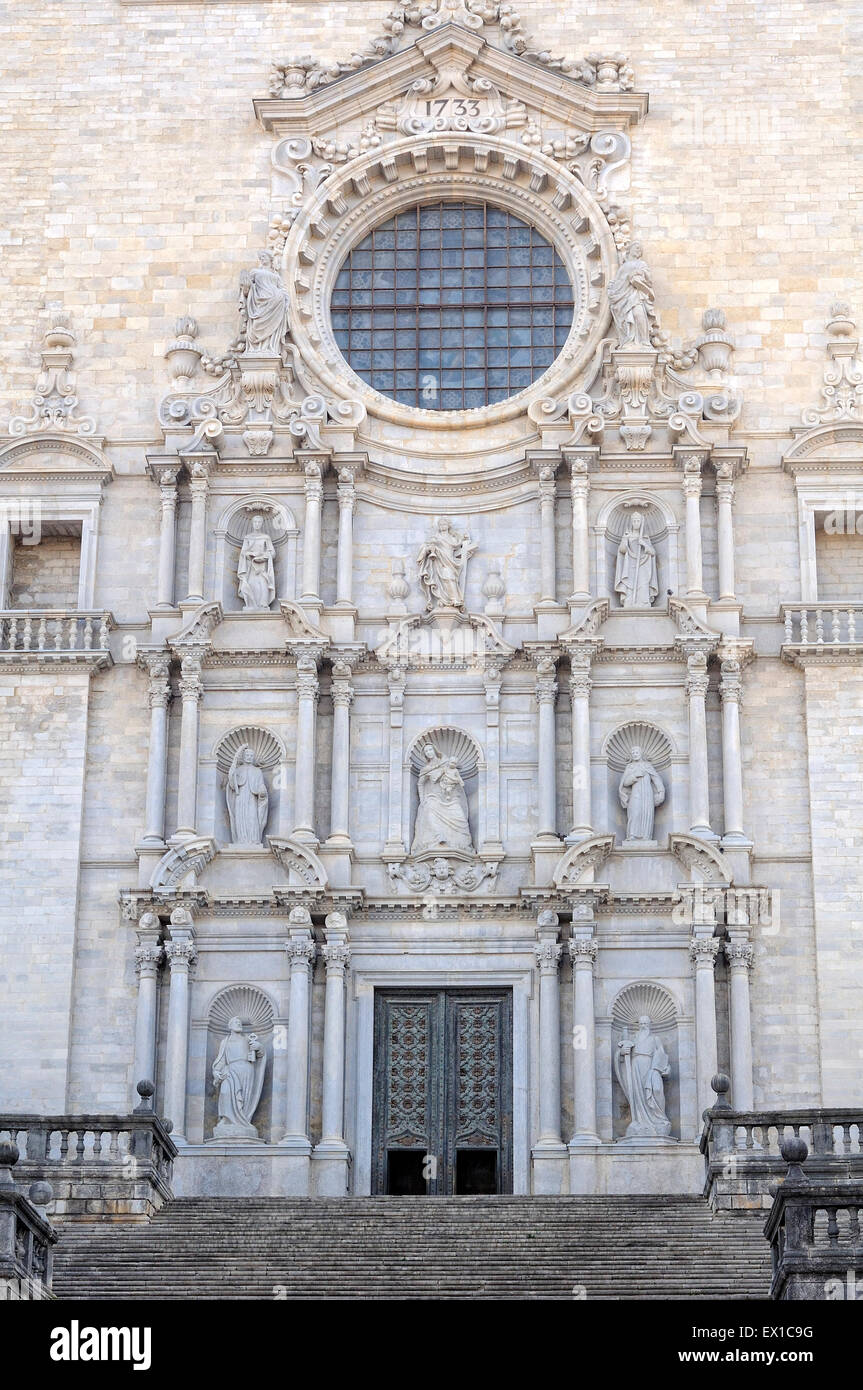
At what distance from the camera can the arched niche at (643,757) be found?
24266 millimetres

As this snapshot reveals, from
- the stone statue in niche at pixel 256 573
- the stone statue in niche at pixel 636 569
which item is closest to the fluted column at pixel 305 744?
the stone statue in niche at pixel 256 573

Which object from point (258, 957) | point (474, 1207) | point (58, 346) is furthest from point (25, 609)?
point (474, 1207)

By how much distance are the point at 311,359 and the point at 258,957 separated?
21.8 feet

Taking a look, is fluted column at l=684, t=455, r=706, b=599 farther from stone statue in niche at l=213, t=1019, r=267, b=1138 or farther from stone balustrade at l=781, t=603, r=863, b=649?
stone statue in niche at l=213, t=1019, r=267, b=1138

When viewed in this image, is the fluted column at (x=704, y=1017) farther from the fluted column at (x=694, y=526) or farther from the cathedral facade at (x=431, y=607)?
the fluted column at (x=694, y=526)

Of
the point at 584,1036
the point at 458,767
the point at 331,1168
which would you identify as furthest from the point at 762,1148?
the point at 458,767

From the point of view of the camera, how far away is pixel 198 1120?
2328 centimetres

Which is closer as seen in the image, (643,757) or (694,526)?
(643,757)

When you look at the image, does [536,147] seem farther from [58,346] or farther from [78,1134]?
[78,1134]

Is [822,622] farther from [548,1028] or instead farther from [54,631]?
[54,631]

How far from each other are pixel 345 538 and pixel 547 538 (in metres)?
2.12

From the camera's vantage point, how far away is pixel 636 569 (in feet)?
82.6

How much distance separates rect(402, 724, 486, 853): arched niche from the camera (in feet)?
79.9

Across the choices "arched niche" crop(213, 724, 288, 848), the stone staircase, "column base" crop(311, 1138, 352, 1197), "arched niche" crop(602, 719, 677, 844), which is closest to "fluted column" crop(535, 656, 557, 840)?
"arched niche" crop(602, 719, 677, 844)
